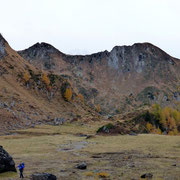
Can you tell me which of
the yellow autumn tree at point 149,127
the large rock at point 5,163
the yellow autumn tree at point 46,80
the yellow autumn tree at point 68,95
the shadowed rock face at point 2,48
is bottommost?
the yellow autumn tree at point 149,127

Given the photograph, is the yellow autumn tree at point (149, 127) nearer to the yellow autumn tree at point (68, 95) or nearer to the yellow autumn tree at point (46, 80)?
the yellow autumn tree at point (68, 95)

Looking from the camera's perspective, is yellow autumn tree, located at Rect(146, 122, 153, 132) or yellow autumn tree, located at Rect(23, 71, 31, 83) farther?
yellow autumn tree, located at Rect(23, 71, 31, 83)

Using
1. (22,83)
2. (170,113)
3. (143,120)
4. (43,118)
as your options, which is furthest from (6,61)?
(170,113)

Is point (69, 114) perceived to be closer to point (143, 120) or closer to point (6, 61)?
point (143, 120)

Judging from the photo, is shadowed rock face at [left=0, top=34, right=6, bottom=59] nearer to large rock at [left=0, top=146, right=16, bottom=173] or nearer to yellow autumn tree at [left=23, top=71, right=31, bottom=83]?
yellow autumn tree at [left=23, top=71, right=31, bottom=83]

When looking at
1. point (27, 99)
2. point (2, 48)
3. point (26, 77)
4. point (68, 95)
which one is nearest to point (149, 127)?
point (68, 95)

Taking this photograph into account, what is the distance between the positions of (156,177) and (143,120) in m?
84.6

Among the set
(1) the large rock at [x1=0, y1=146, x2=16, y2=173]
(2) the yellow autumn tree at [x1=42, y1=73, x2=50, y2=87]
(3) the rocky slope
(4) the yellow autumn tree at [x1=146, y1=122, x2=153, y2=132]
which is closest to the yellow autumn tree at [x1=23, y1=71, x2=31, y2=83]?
(3) the rocky slope

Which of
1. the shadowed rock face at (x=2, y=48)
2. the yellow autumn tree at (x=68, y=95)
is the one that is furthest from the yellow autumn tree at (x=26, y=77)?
the yellow autumn tree at (x=68, y=95)

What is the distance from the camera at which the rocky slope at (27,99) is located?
93.1m

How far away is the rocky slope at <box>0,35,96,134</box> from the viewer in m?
93.1

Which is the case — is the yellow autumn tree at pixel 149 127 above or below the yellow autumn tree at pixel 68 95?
below

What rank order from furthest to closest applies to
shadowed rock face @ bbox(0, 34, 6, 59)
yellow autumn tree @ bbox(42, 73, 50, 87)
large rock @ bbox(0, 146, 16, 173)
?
yellow autumn tree @ bbox(42, 73, 50, 87) < shadowed rock face @ bbox(0, 34, 6, 59) < large rock @ bbox(0, 146, 16, 173)

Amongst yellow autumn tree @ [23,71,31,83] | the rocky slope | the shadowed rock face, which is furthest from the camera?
the shadowed rock face
